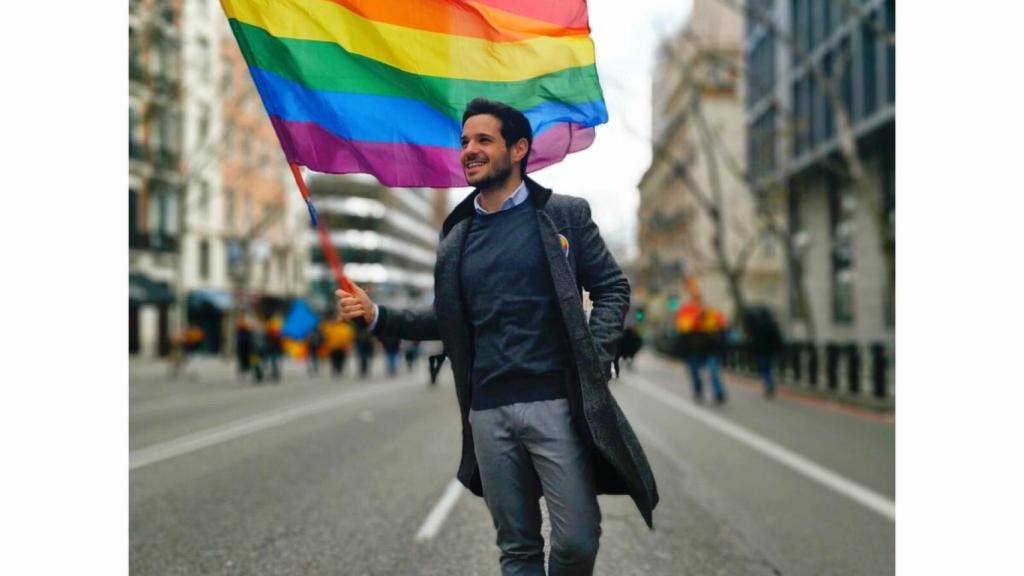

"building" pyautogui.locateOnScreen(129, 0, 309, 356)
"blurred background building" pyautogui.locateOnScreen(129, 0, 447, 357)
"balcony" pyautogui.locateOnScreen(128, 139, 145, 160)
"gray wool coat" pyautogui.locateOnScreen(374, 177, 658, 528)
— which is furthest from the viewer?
"balcony" pyautogui.locateOnScreen(128, 139, 145, 160)

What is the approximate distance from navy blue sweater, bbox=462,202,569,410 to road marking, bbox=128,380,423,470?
6.87 meters

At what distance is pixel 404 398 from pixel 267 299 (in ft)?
123

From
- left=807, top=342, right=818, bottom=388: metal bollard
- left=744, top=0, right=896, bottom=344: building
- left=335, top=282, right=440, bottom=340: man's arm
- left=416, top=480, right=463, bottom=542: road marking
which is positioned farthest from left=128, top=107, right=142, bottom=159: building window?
left=335, top=282, right=440, bottom=340: man's arm

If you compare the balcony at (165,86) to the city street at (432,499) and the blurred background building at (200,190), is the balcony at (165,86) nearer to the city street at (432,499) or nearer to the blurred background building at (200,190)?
the blurred background building at (200,190)

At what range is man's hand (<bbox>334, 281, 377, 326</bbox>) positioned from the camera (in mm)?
3479

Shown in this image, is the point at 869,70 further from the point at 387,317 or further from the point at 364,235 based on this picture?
the point at 364,235

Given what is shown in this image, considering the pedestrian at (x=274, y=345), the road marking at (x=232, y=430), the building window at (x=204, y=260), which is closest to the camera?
the road marking at (x=232, y=430)

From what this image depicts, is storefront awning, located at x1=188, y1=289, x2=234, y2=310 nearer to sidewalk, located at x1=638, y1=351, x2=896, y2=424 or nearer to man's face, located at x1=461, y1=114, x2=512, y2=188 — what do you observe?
sidewalk, located at x1=638, y1=351, x2=896, y2=424

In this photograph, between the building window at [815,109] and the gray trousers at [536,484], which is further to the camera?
the building window at [815,109]

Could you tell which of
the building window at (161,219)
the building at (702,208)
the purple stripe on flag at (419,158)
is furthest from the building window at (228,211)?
the purple stripe on flag at (419,158)

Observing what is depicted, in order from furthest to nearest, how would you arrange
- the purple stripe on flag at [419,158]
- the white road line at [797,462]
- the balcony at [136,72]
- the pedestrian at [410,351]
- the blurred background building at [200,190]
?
1. the blurred background building at [200,190]
2. the balcony at [136,72]
3. the pedestrian at [410,351]
4. the white road line at [797,462]
5. the purple stripe on flag at [419,158]

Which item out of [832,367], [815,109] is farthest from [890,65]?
[832,367]

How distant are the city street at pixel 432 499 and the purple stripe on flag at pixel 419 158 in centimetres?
231

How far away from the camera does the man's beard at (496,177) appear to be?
3.40 m
